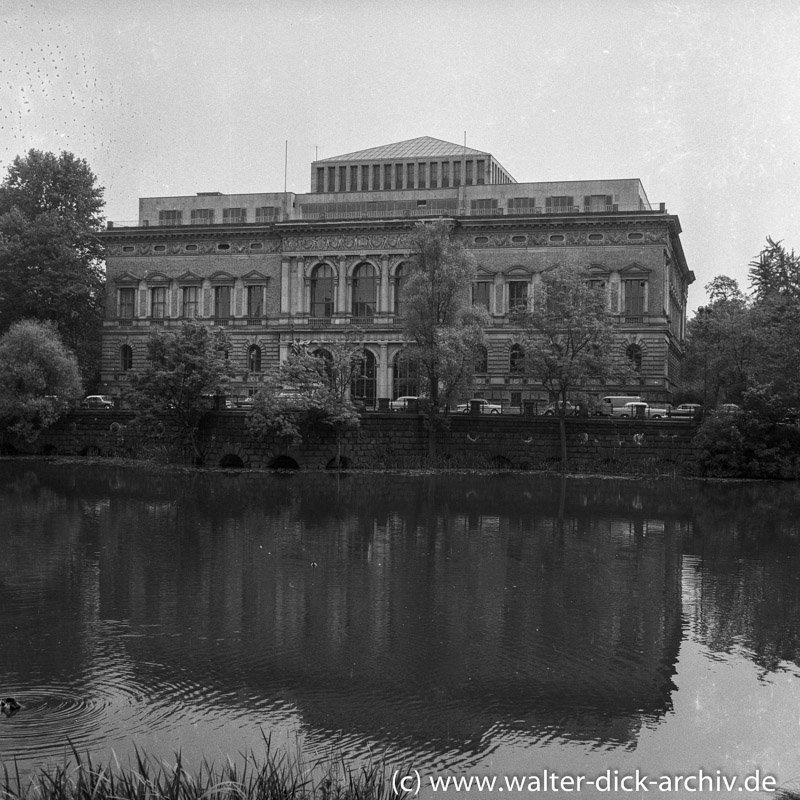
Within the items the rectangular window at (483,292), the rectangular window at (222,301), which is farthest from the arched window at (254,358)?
the rectangular window at (483,292)

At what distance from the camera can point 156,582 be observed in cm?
2116

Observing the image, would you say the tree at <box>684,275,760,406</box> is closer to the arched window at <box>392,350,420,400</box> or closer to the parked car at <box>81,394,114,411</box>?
the arched window at <box>392,350,420,400</box>

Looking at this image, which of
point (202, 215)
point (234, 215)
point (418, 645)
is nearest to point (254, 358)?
point (234, 215)

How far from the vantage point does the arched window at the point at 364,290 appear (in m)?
76.4

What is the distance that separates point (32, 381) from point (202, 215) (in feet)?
103

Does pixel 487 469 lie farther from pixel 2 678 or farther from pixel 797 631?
pixel 2 678

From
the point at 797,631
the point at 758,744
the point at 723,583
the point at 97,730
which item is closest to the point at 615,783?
the point at 758,744

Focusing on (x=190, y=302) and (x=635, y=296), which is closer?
(x=635, y=296)

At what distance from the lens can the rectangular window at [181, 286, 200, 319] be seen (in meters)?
79.8

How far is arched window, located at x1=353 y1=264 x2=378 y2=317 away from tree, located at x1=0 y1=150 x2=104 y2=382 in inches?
812

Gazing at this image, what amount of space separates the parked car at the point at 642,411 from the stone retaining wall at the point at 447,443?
5.37 feet

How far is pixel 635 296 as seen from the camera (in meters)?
71.2

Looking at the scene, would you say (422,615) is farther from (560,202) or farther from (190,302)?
(190,302)

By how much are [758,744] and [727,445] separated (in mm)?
41350
